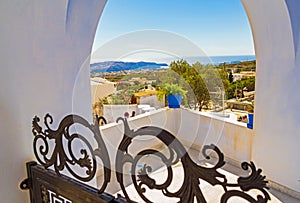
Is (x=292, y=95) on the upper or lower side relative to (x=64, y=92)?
lower

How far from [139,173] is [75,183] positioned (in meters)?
0.28

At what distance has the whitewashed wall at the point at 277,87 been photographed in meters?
2.11

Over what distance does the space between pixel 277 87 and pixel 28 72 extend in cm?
211

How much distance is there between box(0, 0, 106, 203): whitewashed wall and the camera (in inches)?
38.2

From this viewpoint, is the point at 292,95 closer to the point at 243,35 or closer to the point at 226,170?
the point at 226,170

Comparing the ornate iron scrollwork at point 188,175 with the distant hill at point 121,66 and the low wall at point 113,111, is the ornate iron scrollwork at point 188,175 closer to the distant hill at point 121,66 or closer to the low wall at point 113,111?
the distant hill at point 121,66

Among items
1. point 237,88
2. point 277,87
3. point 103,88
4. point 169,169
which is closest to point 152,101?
point 103,88

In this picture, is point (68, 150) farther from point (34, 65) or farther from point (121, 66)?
point (121, 66)

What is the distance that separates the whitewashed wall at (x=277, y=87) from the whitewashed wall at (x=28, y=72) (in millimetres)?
1712

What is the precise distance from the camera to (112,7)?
3281 millimetres

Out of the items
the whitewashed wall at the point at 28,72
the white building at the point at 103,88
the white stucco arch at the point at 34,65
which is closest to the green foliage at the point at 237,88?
the white building at the point at 103,88

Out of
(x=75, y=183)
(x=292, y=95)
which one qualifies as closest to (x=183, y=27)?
(x=292, y=95)

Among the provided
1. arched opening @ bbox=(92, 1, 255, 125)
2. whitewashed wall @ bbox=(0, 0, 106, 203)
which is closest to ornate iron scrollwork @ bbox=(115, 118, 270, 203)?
whitewashed wall @ bbox=(0, 0, 106, 203)

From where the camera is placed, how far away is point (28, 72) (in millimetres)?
1019
